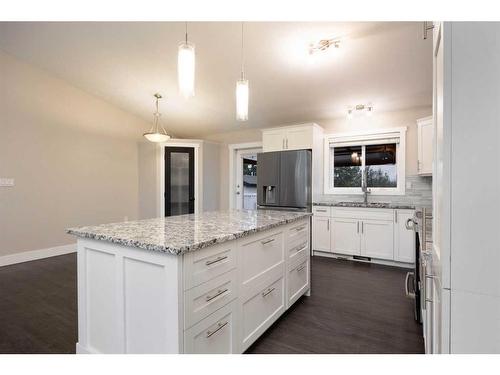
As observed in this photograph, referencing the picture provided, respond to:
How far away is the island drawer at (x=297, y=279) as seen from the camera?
2323mm

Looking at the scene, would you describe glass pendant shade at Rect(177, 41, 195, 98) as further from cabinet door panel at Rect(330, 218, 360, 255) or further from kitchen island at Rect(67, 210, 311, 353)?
cabinet door panel at Rect(330, 218, 360, 255)

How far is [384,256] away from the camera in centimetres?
383

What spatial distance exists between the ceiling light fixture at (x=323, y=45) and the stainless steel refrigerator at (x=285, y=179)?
1.59 metres

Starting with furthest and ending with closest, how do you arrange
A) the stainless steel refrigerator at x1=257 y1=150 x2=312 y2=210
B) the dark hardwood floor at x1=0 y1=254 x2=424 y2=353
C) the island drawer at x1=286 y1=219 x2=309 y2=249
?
the stainless steel refrigerator at x1=257 y1=150 x2=312 y2=210 → the island drawer at x1=286 y1=219 x2=309 y2=249 → the dark hardwood floor at x1=0 y1=254 x2=424 y2=353

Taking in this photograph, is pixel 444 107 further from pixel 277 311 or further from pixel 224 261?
pixel 277 311

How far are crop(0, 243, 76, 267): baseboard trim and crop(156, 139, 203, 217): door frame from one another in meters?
1.60

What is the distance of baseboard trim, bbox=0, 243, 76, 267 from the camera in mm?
3791

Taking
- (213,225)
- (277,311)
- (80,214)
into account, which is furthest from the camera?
(80,214)

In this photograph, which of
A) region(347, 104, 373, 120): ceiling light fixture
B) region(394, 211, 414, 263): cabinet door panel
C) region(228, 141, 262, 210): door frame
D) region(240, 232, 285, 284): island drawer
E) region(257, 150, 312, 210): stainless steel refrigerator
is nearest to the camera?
region(240, 232, 285, 284): island drawer

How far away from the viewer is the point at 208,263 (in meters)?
1.41

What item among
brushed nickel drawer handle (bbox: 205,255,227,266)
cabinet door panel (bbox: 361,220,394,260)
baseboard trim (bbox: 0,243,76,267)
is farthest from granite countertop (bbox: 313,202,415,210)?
baseboard trim (bbox: 0,243,76,267)

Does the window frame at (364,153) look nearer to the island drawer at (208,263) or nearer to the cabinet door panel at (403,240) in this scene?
the cabinet door panel at (403,240)

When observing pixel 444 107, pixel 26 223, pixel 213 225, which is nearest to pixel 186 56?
pixel 213 225

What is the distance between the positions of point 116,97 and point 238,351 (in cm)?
470
